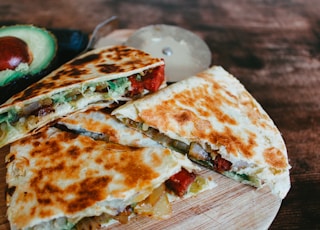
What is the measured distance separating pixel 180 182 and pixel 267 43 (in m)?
2.69

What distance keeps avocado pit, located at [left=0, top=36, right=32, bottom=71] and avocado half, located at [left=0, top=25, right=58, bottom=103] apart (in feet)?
0.13

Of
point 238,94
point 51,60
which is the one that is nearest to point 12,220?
point 51,60

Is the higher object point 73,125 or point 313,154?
point 73,125

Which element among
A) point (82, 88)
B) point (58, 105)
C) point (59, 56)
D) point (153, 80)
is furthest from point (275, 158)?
point (59, 56)

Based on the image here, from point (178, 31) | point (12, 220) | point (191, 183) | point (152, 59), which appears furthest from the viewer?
point (178, 31)

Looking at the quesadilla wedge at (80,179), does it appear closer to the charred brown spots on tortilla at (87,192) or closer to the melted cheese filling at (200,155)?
the charred brown spots on tortilla at (87,192)

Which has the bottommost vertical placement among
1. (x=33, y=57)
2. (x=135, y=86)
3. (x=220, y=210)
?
(x=220, y=210)

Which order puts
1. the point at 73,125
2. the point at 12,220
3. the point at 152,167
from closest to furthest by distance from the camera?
Answer: 1. the point at 12,220
2. the point at 152,167
3. the point at 73,125

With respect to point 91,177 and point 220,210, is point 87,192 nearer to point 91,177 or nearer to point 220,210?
point 91,177

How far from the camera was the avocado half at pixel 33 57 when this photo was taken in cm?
320

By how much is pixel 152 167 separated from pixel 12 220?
92 centimetres

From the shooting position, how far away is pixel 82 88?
10.1ft

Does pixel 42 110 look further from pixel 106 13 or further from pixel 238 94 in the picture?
pixel 106 13

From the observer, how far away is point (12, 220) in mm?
2377
